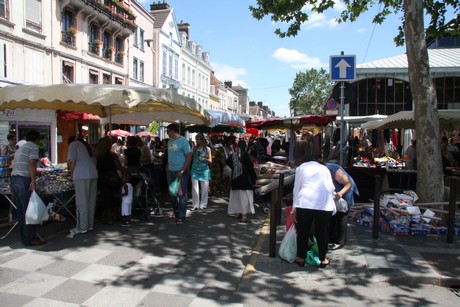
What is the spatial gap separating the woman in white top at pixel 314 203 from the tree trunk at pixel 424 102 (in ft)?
9.92

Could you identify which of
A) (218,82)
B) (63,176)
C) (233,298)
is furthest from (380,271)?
(218,82)

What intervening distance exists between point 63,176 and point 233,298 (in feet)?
15.9

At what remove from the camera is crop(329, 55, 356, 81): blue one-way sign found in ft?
22.5

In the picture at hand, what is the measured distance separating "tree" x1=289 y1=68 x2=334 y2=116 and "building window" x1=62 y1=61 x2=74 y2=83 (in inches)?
1945

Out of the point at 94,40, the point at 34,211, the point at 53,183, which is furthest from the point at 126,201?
the point at 94,40

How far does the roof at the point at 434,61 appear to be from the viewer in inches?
909

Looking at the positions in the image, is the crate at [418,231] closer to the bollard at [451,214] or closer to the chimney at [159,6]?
the bollard at [451,214]

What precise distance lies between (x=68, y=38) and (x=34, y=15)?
2.67 meters

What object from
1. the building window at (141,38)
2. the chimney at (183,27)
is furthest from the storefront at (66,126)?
the chimney at (183,27)

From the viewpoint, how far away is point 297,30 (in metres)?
9.56

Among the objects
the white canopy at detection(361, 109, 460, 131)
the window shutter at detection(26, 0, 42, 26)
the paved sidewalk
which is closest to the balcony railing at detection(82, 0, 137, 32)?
the window shutter at detection(26, 0, 42, 26)

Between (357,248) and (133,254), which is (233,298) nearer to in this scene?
(133,254)

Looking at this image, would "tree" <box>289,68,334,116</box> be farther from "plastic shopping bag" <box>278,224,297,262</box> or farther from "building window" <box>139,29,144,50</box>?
"plastic shopping bag" <box>278,224,297,262</box>

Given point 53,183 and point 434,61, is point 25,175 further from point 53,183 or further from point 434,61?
point 434,61
